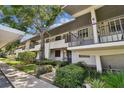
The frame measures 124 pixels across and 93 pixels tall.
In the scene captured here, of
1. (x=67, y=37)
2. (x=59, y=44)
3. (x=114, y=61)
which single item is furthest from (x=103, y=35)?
(x=59, y=44)

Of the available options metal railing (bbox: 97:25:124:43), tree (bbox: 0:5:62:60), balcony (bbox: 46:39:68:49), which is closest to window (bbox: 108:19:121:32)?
metal railing (bbox: 97:25:124:43)

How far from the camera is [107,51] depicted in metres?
8.51

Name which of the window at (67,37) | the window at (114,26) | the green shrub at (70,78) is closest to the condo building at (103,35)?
the window at (114,26)

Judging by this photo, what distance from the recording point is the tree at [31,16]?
1809 centimetres

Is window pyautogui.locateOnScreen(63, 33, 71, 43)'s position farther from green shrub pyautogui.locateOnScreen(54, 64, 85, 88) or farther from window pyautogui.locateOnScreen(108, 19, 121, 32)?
green shrub pyautogui.locateOnScreen(54, 64, 85, 88)

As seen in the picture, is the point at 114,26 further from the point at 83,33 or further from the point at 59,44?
the point at 59,44

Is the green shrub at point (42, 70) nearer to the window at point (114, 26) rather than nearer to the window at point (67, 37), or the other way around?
the window at point (67, 37)

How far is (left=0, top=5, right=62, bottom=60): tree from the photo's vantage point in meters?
18.1

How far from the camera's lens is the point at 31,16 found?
18.6 m

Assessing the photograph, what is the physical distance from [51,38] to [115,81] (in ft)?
62.1

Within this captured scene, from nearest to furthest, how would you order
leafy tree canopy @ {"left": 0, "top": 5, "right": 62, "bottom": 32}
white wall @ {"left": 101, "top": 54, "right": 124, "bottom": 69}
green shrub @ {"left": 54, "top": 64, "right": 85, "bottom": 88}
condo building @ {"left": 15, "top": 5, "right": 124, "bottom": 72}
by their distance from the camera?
green shrub @ {"left": 54, "top": 64, "right": 85, "bottom": 88} < condo building @ {"left": 15, "top": 5, "right": 124, "bottom": 72} < white wall @ {"left": 101, "top": 54, "right": 124, "bottom": 69} < leafy tree canopy @ {"left": 0, "top": 5, "right": 62, "bottom": 32}

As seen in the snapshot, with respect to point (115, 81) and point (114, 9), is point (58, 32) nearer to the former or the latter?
point (114, 9)

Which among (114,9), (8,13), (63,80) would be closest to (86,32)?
(114,9)
